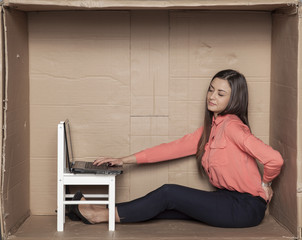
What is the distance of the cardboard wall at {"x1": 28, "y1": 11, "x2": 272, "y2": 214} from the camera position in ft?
7.55

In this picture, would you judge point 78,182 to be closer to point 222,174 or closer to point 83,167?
point 83,167

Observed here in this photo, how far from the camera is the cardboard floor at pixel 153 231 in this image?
1.98 meters

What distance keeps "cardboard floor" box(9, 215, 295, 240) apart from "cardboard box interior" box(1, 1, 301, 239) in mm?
177

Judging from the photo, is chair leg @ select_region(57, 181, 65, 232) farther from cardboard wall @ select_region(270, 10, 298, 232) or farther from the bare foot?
cardboard wall @ select_region(270, 10, 298, 232)

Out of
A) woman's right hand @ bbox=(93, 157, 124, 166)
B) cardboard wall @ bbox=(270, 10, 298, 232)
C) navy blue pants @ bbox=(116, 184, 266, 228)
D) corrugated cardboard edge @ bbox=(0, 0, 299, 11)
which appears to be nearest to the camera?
corrugated cardboard edge @ bbox=(0, 0, 299, 11)

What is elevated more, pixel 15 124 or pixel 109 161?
pixel 15 124

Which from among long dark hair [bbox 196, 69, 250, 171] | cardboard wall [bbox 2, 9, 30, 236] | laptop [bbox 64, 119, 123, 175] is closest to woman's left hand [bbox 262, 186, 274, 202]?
long dark hair [bbox 196, 69, 250, 171]

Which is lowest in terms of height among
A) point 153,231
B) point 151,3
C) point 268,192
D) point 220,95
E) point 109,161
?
point 153,231

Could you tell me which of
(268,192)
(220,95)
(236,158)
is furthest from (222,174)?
(220,95)

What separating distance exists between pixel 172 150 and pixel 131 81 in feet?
1.15

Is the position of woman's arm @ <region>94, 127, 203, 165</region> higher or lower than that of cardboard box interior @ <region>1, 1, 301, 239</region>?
lower

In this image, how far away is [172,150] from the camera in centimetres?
229

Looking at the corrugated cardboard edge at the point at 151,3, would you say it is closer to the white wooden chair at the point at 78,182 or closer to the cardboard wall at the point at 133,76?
the cardboard wall at the point at 133,76

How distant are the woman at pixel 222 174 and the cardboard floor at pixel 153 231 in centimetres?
4
